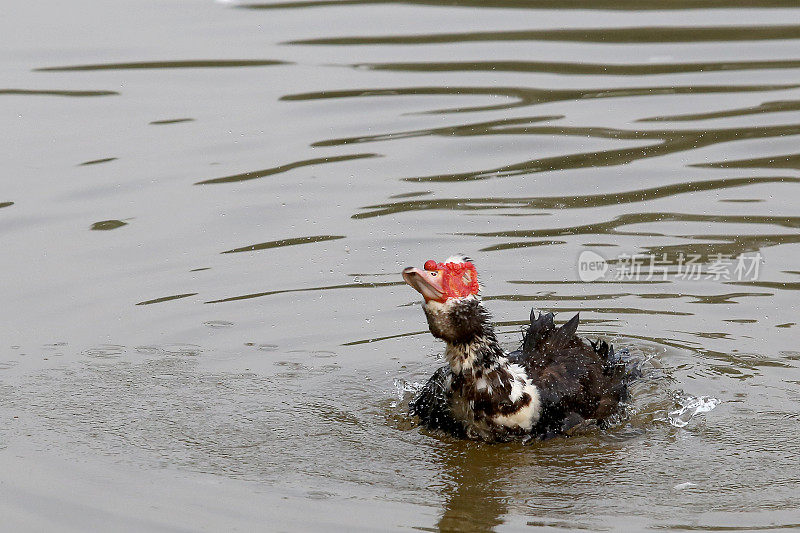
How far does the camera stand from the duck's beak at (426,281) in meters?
7.51

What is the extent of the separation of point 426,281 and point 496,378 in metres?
0.79

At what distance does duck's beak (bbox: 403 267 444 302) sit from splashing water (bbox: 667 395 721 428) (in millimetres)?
1740

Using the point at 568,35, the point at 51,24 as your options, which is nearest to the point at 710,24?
the point at 568,35

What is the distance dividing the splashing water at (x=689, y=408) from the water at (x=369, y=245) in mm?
28

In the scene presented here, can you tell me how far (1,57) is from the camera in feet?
51.0

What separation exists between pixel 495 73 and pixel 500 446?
7.32m

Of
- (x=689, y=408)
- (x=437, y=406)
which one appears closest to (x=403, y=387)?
(x=437, y=406)

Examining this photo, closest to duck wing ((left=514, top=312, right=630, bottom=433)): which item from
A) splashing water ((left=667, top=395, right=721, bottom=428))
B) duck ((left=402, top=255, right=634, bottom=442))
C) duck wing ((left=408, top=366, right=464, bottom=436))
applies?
duck ((left=402, top=255, right=634, bottom=442))

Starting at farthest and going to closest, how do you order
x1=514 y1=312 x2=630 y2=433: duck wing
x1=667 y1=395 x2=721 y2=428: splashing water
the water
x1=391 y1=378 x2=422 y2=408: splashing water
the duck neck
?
1. x1=391 y1=378 x2=422 y2=408: splashing water
2. x1=667 y1=395 x2=721 y2=428: splashing water
3. x1=514 y1=312 x2=630 y2=433: duck wing
4. the duck neck
5. the water

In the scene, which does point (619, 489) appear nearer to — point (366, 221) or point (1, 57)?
point (366, 221)

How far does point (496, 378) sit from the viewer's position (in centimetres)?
791

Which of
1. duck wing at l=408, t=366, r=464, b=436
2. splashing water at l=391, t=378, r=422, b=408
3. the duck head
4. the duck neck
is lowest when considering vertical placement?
splashing water at l=391, t=378, r=422, b=408

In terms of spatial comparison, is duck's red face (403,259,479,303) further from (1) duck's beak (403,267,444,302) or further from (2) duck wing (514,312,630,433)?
(2) duck wing (514,312,630,433)

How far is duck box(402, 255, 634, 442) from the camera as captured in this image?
25.2 feet
